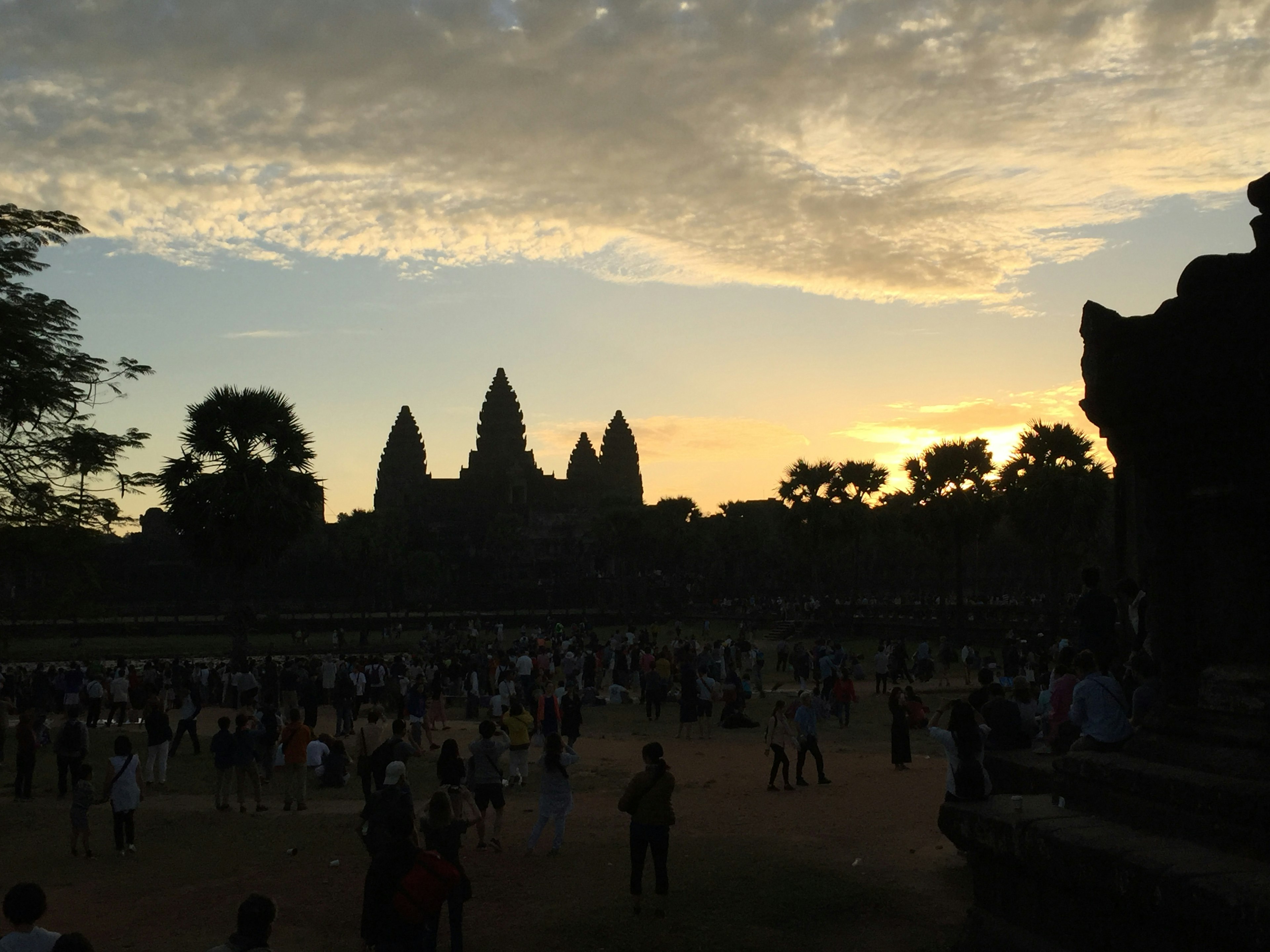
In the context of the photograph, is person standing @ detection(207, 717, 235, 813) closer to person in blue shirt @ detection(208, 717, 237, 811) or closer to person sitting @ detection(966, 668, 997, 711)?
person in blue shirt @ detection(208, 717, 237, 811)

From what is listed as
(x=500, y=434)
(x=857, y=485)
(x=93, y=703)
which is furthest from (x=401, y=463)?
(x=93, y=703)

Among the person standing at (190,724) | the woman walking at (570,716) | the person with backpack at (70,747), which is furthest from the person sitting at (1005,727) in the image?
the person standing at (190,724)

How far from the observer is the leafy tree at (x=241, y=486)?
29.3m

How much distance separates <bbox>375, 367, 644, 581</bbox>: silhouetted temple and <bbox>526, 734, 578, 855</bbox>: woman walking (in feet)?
233

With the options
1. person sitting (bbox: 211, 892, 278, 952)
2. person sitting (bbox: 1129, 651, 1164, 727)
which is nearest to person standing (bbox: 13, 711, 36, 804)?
person sitting (bbox: 211, 892, 278, 952)

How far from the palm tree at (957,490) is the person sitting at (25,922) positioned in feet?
125

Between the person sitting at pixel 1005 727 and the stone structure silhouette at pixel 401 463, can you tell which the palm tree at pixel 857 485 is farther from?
Answer: the stone structure silhouette at pixel 401 463

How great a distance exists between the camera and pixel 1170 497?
6.62 meters

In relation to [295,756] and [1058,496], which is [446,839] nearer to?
[295,756]

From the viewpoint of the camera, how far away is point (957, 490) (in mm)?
41062

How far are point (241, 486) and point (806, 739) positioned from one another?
19.6m

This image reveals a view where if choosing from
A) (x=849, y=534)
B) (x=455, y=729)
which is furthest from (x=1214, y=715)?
(x=849, y=534)

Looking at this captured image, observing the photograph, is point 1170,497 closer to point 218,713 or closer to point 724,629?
point 218,713

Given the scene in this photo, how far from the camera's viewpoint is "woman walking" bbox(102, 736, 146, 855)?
458 inches
